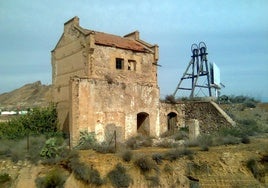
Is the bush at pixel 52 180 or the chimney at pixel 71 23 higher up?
the chimney at pixel 71 23

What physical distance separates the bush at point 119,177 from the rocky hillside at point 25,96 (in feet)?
95.8

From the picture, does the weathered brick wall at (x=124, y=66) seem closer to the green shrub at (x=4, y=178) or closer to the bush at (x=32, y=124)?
the bush at (x=32, y=124)

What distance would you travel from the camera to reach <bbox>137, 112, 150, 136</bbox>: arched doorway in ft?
76.4

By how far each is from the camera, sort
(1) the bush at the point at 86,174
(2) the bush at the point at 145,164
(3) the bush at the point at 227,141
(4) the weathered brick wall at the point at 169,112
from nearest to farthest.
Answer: (1) the bush at the point at 86,174 → (2) the bush at the point at 145,164 → (3) the bush at the point at 227,141 → (4) the weathered brick wall at the point at 169,112

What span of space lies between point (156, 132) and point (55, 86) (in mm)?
8965

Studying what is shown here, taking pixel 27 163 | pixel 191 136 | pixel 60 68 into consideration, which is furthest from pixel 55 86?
pixel 191 136

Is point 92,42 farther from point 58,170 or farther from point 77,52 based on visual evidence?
point 58,170

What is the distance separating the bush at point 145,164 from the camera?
1491cm

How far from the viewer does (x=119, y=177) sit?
47.4ft

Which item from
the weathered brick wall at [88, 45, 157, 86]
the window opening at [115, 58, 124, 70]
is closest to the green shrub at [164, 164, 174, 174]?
the weathered brick wall at [88, 45, 157, 86]

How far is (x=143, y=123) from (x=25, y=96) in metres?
29.5

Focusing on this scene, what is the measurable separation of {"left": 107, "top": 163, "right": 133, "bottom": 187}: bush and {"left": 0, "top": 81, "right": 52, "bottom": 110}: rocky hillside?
2921cm

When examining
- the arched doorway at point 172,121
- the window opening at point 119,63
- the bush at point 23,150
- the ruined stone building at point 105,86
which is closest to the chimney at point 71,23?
the ruined stone building at point 105,86

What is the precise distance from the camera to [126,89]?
859 inches
